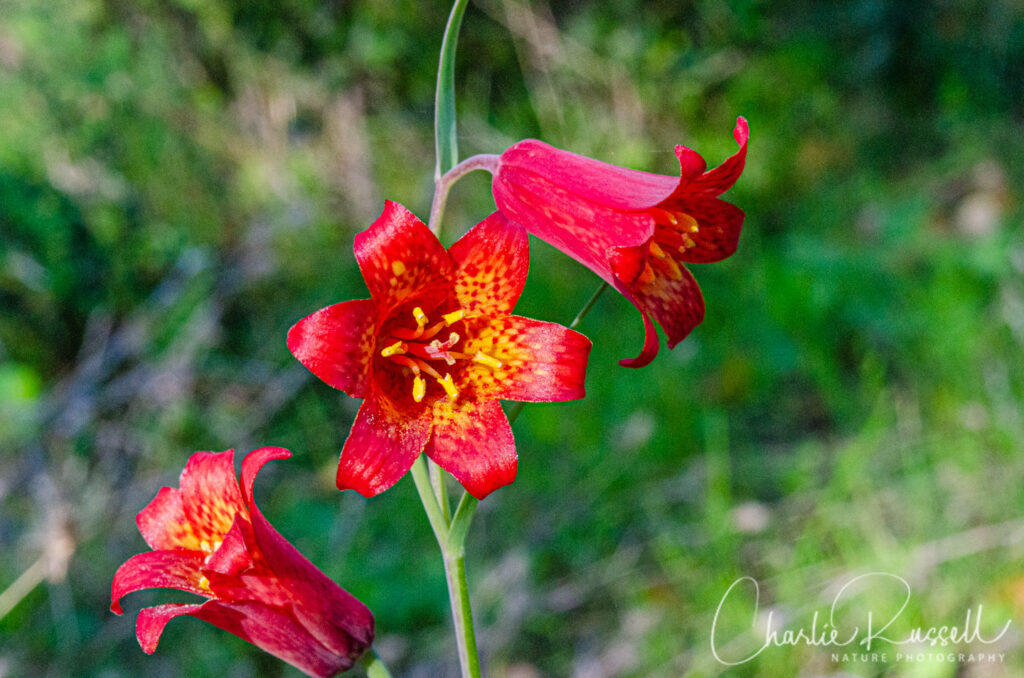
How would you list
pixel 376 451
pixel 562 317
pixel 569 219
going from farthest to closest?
pixel 562 317
pixel 569 219
pixel 376 451

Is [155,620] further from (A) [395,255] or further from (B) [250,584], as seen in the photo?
(A) [395,255]

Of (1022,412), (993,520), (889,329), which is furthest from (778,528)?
(889,329)

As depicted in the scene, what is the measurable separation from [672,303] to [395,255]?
28cm

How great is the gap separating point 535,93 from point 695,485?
1.92m

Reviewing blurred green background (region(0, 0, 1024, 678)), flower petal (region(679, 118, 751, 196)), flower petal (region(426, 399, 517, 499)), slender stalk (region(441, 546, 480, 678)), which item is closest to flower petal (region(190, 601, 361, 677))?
slender stalk (region(441, 546, 480, 678))

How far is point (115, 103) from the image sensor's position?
287 cm

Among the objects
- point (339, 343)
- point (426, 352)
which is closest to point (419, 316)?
point (426, 352)

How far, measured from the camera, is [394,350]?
850 mm

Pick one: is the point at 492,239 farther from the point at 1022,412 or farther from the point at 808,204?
the point at 808,204

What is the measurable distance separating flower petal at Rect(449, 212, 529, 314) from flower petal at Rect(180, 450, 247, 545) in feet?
0.96

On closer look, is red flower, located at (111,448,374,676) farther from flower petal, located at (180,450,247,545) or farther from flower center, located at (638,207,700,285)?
flower center, located at (638,207,700,285)

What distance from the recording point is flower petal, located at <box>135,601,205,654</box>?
0.73 m

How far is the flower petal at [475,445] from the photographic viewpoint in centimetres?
75

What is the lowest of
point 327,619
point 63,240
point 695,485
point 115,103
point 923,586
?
point 923,586
